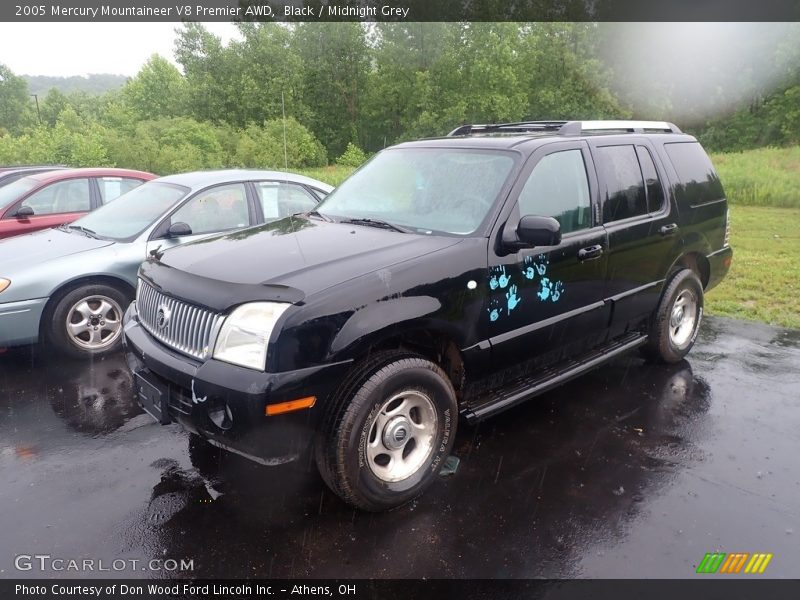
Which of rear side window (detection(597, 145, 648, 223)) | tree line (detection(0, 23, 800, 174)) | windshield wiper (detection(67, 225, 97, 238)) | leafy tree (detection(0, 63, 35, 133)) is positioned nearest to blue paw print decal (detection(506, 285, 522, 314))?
rear side window (detection(597, 145, 648, 223))

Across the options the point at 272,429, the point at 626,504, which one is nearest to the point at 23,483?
the point at 272,429

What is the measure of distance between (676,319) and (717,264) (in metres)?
0.81

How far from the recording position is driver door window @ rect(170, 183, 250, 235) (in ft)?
19.2

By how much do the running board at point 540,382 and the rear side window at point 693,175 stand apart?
4.60 feet

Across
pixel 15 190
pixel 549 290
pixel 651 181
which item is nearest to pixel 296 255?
pixel 549 290

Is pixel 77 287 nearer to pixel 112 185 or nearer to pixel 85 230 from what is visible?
pixel 85 230

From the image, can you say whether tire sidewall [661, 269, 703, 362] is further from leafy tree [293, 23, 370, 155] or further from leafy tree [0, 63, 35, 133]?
leafy tree [0, 63, 35, 133]

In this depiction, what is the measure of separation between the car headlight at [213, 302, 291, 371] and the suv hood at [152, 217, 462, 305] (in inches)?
2.9

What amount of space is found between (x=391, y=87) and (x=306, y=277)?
4764cm

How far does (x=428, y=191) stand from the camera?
3934mm

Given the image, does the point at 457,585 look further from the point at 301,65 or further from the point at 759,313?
the point at 301,65

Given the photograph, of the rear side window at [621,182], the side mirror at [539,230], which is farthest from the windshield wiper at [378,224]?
the rear side window at [621,182]

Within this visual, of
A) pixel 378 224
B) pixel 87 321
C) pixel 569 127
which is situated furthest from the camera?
pixel 87 321

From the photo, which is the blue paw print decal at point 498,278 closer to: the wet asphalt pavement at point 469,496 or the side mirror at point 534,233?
the side mirror at point 534,233
